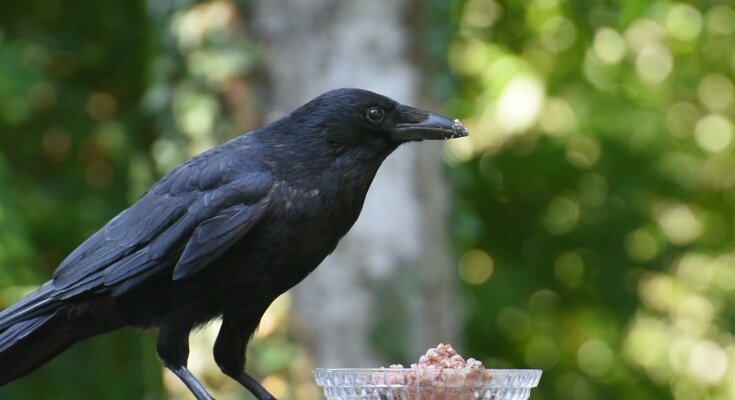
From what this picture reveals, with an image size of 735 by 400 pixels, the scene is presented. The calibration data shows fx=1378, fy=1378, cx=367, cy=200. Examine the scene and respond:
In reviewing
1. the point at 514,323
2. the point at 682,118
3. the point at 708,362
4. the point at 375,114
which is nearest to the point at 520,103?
the point at 514,323

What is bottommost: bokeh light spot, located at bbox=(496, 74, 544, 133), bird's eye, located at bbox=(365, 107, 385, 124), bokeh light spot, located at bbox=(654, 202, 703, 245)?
bird's eye, located at bbox=(365, 107, 385, 124)

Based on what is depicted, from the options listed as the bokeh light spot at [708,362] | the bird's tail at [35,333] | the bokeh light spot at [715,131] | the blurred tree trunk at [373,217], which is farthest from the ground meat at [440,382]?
the bokeh light spot at [715,131]

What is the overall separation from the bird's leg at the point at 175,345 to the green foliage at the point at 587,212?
5.02 m

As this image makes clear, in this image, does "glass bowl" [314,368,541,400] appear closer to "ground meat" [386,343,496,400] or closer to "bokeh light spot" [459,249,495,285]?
"ground meat" [386,343,496,400]

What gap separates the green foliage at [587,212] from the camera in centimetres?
985

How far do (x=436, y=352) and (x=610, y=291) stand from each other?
21.0ft

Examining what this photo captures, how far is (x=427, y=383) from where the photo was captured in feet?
11.5

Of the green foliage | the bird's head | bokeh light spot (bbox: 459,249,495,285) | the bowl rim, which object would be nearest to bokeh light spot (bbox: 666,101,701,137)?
the green foliage

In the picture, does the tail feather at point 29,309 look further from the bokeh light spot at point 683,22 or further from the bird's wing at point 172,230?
the bokeh light spot at point 683,22

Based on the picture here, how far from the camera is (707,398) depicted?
10.3m

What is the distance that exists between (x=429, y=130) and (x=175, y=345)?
44.4 inches

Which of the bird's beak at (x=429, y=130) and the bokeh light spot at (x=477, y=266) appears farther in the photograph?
the bokeh light spot at (x=477, y=266)

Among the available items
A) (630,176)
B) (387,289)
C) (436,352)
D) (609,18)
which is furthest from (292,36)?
(436,352)

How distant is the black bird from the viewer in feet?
14.9
